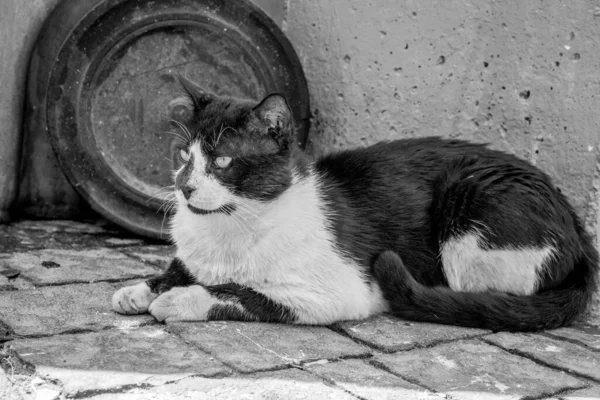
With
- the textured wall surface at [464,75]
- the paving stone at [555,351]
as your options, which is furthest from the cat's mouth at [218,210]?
the textured wall surface at [464,75]

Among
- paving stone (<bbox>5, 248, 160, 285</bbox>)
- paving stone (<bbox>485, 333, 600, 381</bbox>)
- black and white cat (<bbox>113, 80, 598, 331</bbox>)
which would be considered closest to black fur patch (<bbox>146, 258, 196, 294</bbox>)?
black and white cat (<bbox>113, 80, 598, 331</bbox>)

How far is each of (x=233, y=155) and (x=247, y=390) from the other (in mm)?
1010

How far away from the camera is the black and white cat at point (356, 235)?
3.06m

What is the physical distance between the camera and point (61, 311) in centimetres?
306

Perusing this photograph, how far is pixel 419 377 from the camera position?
105 inches

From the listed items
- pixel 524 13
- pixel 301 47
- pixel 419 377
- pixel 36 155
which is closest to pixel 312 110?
pixel 301 47

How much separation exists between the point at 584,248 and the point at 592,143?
51 cm

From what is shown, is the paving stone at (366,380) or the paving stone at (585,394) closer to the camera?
the paving stone at (366,380)

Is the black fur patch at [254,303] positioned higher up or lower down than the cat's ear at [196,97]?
lower down

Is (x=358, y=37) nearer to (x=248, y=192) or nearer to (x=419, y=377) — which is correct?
(x=248, y=192)

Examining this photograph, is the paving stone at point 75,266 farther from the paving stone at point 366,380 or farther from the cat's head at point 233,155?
the paving stone at point 366,380

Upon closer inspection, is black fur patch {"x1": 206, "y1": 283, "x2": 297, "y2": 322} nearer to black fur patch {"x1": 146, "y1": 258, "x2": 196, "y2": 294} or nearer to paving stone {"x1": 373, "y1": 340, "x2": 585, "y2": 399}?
black fur patch {"x1": 146, "y1": 258, "x2": 196, "y2": 294}

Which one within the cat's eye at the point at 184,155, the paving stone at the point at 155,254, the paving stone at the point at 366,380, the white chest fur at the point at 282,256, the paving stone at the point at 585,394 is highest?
the cat's eye at the point at 184,155

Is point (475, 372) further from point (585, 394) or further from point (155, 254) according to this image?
point (155, 254)
